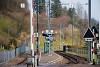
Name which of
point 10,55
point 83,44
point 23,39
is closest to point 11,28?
point 23,39

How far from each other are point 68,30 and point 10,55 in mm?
10671

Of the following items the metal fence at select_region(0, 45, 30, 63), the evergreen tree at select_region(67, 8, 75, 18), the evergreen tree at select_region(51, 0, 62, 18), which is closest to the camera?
the metal fence at select_region(0, 45, 30, 63)

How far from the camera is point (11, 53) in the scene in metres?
21.1

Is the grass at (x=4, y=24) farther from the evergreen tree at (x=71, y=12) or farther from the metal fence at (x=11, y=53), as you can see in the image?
the evergreen tree at (x=71, y=12)

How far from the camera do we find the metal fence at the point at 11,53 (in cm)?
1928

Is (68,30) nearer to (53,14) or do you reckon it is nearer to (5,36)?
(53,14)

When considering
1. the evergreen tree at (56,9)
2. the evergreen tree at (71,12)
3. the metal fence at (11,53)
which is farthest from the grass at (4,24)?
the evergreen tree at (71,12)

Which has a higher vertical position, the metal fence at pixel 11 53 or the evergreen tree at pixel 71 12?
the evergreen tree at pixel 71 12

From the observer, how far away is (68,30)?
30.9 meters

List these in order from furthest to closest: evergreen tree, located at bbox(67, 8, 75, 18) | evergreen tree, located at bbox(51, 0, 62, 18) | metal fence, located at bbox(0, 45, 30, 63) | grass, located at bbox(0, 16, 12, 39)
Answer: evergreen tree, located at bbox(51, 0, 62, 18), evergreen tree, located at bbox(67, 8, 75, 18), grass, located at bbox(0, 16, 12, 39), metal fence, located at bbox(0, 45, 30, 63)

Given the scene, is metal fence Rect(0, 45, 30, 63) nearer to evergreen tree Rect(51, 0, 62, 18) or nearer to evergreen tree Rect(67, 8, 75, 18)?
evergreen tree Rect(51, 0, 62, 18)

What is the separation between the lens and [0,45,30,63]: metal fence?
19.3 m

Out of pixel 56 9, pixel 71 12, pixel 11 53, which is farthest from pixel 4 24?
pixel 71 12

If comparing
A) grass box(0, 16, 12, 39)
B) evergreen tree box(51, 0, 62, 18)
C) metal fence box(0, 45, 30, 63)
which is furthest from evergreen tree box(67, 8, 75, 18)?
grass box(0, 16, 12, 39)
